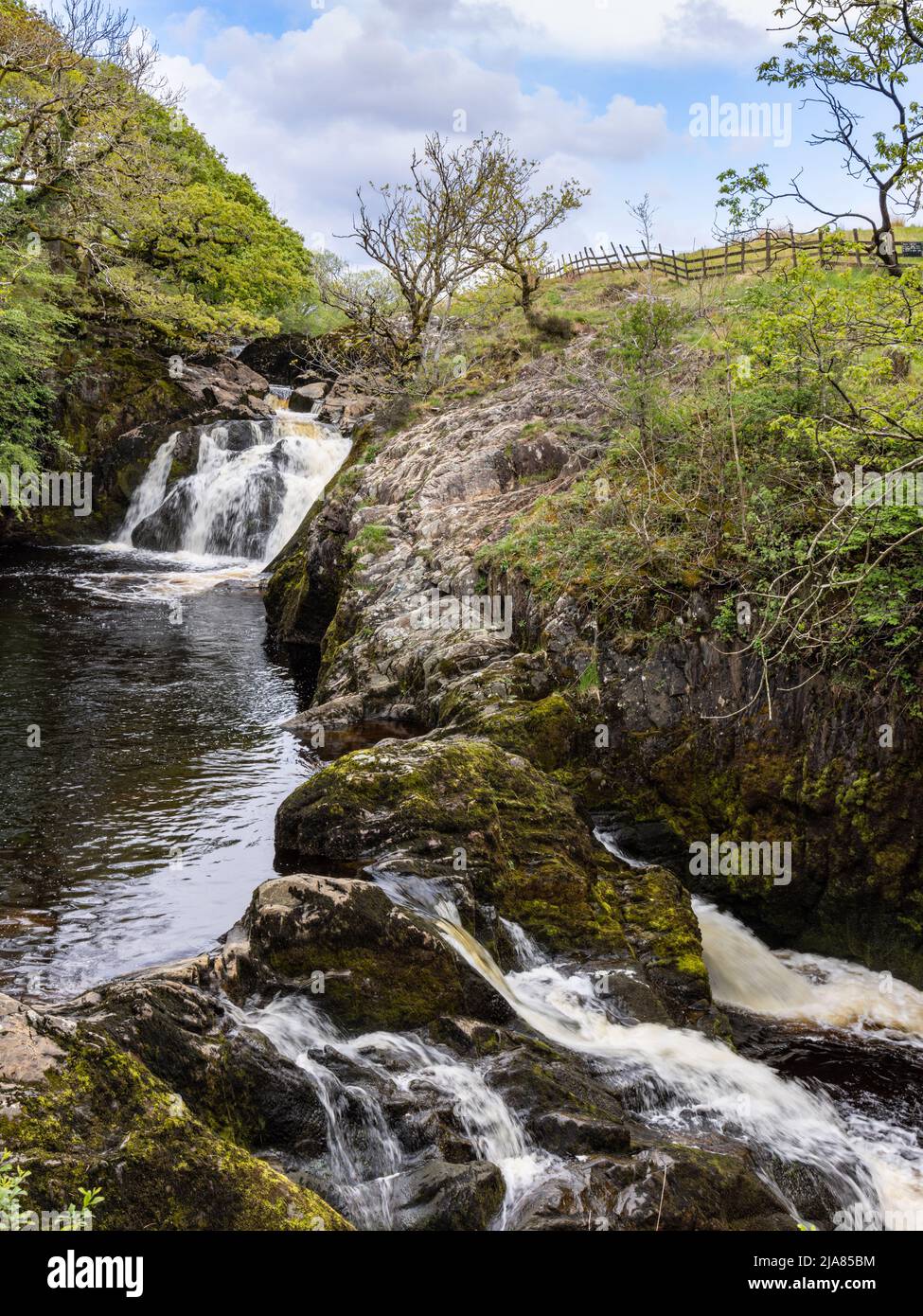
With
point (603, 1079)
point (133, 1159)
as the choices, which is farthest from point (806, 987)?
point (133, 1159)

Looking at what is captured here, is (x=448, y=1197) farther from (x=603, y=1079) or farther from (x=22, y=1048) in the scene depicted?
(x=22, y=1048)

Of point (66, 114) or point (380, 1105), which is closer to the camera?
point (380, 1105)

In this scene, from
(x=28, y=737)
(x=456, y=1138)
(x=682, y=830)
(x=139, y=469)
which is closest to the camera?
(x=456, y=1138)

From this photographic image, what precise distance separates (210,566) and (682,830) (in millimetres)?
16581

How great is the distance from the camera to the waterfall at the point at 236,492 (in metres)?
23.2

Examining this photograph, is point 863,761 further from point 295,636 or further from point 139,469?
point 139,469

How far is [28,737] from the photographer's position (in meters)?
10.9

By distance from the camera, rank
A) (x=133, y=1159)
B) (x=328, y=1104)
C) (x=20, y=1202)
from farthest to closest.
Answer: (x=328, y=1104) → (x=133, y=1159) → (x=20, y=1202)

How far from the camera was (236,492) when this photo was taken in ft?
76.8

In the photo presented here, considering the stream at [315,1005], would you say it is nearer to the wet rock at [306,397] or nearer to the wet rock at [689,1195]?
Result: the wet rock at [689,1195]

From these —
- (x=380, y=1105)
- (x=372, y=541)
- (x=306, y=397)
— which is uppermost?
(x=306, y=397)
